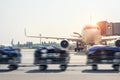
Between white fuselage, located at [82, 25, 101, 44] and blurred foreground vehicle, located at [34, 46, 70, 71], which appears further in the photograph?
white fuselage, located at [82, 25, 101, 44]

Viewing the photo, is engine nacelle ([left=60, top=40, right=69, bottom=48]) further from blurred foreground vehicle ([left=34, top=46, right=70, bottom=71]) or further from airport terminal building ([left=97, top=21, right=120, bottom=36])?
blurred foreground vehicle ([left=34, top=46, right=70, bottom=71])

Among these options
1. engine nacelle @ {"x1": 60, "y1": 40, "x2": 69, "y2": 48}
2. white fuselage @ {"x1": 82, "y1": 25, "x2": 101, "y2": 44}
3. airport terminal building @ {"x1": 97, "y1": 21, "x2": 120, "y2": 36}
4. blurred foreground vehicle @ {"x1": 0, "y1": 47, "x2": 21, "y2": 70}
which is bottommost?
blurred foreground vehicle @ {"x1": 0, "y1": 47, "x2": 21, "y2": 70}

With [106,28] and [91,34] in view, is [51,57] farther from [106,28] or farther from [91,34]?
[106,28]

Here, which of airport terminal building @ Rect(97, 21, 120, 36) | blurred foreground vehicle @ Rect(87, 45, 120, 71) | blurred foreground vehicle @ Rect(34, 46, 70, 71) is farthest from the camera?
airport terminal building @ Rect(97, 21, 120, 36)

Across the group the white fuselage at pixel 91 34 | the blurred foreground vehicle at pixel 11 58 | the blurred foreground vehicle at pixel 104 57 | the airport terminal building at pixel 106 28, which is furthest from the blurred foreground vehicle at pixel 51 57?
the airport terminal building at pixel 106 28

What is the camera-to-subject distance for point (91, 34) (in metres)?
54.9

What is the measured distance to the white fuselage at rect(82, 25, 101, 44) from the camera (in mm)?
54844

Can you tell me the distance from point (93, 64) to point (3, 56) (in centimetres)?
581

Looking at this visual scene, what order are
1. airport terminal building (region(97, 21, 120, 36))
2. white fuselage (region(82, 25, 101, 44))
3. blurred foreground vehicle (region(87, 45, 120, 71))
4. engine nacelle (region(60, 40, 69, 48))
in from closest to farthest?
blurred foreground vehicle (region(87, 45, 120, 71)) < white fuselage (region(82, 25, 101, 44)) < engine nacelle (region(60, 40, 69, 48)) < airport terminal building (region(97, 21, 120, 36))

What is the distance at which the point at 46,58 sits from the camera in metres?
23.1

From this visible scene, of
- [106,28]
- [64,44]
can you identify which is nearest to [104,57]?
[64,44]

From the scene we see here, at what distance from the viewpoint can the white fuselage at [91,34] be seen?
54844 mm

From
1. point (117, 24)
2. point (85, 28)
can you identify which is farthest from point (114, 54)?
point (117, 24)

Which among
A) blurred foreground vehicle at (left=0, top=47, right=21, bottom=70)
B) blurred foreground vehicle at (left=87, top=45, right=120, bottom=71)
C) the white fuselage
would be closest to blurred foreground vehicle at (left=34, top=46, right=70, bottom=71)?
blurred foreground vehicle at (left=0, top=47, right=21, bottom=70)
